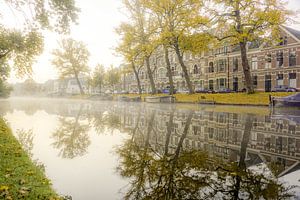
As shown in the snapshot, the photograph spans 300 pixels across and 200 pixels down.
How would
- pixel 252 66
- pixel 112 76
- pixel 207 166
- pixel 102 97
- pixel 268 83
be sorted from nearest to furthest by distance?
pixel 207 166 → pixel 268 83 → pixel 252 66 → pixel 102 97 → pixel 112 76

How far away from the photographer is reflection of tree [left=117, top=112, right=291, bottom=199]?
3.49m

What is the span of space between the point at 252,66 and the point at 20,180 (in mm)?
47193

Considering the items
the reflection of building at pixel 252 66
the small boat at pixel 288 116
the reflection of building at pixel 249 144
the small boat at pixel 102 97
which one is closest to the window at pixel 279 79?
the reflection of building at pixel 252 66

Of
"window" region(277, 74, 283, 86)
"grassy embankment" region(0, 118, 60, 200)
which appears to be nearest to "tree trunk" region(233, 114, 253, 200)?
"grassy embankment" region(0, 118, 60, 200)

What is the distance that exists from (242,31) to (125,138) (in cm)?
2215

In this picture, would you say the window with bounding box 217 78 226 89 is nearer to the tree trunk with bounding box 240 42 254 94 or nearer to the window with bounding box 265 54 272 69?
the window with bounding box 265 54 272 69

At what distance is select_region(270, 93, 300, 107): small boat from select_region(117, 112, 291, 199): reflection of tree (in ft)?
58.5

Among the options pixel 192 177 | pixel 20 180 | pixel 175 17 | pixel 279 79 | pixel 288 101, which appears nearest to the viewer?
pixel 20 180

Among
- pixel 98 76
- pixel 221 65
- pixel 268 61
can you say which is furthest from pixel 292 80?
pixel 98 76

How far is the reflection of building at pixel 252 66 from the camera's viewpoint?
39562 millimetres

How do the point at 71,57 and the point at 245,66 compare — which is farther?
the point at 71,57

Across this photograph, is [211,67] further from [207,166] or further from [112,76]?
[207,166]

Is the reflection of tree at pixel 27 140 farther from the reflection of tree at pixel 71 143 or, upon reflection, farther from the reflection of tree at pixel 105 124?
the reflection of tree at pixel 105 124

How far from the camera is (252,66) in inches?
1786
